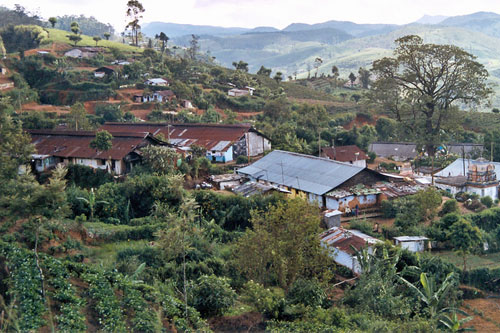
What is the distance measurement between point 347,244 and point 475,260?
17.2 feet

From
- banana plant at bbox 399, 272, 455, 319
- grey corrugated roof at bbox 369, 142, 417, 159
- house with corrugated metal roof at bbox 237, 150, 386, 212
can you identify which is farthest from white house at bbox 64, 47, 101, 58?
banana plant at bbox 399, 272, 455, 319

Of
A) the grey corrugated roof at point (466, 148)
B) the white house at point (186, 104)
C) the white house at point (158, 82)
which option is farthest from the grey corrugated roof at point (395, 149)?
the white house at point (158, 82)

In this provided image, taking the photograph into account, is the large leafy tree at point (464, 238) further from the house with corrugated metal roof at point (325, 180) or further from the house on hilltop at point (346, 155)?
the house on hilltop at point (346, 155)

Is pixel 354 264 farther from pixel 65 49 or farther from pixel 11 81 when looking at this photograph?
pixel 65 49

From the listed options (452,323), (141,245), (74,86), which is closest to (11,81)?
(74,86)

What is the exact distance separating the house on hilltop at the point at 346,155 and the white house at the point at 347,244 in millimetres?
13539

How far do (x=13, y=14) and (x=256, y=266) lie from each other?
90151 mm

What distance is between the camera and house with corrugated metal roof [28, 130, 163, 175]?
2394 cm

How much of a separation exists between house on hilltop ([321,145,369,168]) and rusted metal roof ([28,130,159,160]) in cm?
1160

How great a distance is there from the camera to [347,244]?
16.8m

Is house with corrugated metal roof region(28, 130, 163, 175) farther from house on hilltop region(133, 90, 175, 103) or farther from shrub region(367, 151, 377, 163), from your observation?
house on hilltop region(133, 90, 175, 103)

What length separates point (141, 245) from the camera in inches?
629

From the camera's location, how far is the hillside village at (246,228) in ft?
36.6

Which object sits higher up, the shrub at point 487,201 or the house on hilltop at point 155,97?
the house on hilltop at point 155,97
